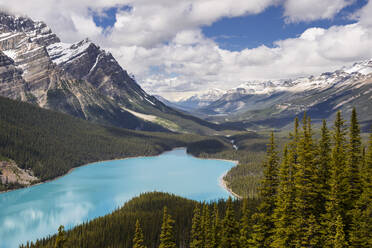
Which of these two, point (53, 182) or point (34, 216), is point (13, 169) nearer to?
point (53, 182)

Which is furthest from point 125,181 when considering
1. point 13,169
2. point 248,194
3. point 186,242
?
point 186,242

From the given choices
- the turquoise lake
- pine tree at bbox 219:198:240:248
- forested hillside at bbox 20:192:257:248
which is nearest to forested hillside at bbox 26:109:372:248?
pine tree at bbox 219:198:240:248

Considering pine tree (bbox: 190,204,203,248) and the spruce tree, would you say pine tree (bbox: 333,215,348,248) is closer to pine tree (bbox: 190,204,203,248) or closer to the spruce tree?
the spruce tree

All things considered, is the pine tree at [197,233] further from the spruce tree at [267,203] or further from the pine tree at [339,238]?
the pine tree at [339,238]

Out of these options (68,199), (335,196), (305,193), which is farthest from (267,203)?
(68,199)

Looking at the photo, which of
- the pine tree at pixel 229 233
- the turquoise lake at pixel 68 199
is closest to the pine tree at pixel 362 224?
the pine tree at pixel 229 233

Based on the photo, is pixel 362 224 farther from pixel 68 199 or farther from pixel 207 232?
pixel 68 199
